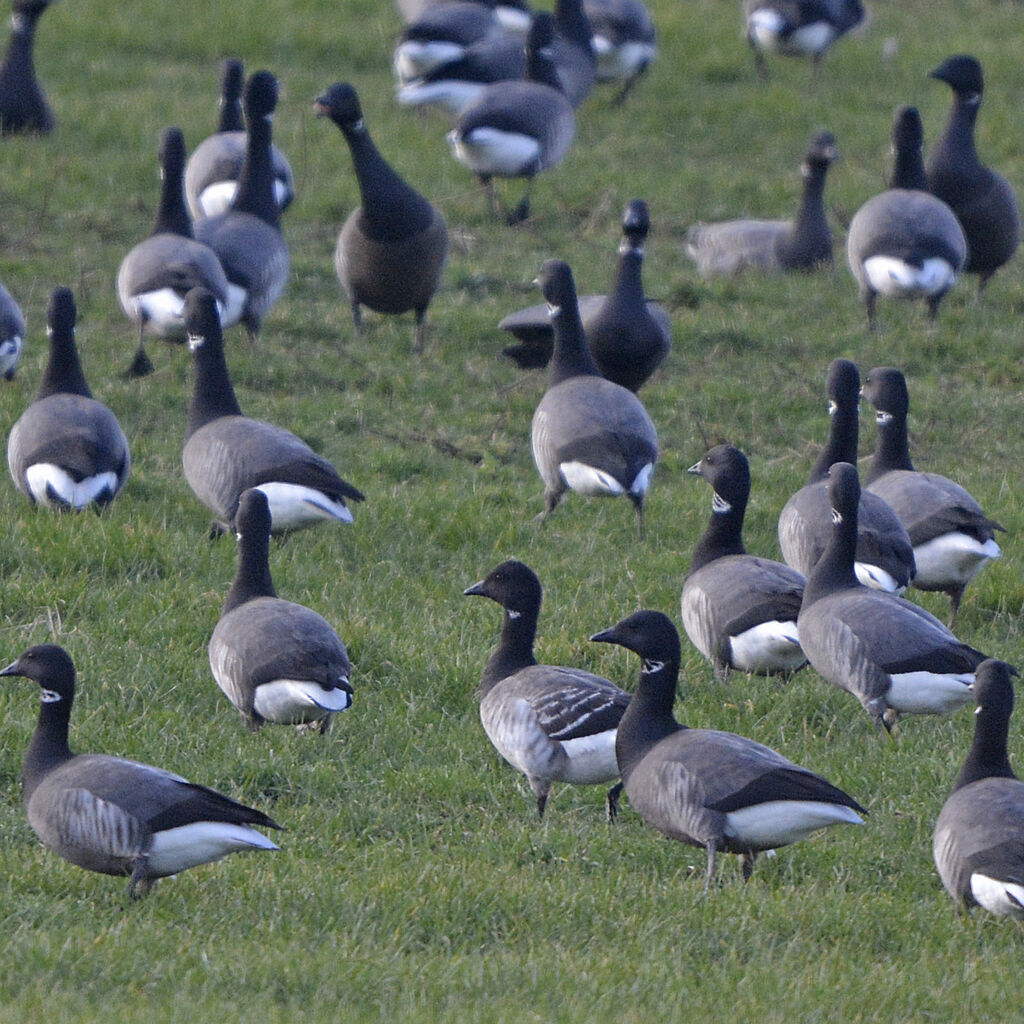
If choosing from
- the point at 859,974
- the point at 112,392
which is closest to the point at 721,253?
the point at 112,392

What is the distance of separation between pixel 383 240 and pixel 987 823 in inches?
345

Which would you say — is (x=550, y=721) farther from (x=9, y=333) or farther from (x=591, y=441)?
(x=9, y=333)

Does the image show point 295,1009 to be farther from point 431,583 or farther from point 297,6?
point 297,6

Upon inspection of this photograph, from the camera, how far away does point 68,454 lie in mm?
9672

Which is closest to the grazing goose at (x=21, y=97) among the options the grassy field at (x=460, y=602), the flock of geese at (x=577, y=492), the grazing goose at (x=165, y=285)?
the flock of geese at (x=577, y=492)

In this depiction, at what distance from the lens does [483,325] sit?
14016 millimetres

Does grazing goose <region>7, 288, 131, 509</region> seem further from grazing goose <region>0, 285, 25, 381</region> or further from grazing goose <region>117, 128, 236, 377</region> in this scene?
grazing goose <region>117, 128, 236, 377</region>

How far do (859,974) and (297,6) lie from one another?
1934 centimetres

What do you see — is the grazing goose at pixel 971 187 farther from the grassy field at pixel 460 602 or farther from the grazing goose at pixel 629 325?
the grazing goose at pixel 629 325

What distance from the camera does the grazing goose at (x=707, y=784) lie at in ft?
19.7

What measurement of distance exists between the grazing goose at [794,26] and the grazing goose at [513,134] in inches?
169

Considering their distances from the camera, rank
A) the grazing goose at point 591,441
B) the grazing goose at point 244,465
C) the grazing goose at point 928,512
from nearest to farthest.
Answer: the grazing goose at point 928,512 < the grazing goose at point 244,465 < the grazing goose at point 591,441

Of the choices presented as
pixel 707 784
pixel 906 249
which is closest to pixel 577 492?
pixel 707 784

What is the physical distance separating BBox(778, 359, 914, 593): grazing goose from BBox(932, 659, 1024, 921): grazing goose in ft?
7.30
